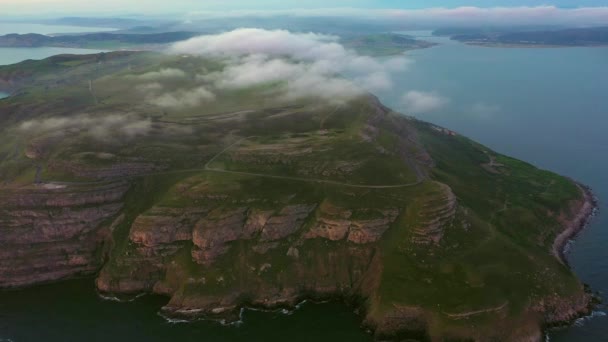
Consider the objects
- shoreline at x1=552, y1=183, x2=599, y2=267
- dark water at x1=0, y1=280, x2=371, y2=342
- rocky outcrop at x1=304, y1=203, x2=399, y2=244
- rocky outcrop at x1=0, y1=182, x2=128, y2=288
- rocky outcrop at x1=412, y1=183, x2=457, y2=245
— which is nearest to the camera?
dark water at x1=0, y1=280, x2=371, y2=342

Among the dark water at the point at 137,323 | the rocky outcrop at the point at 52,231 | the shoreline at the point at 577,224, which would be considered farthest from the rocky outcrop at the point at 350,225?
the rocky outcrop at the point at 52,231

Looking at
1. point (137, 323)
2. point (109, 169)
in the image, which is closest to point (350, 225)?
point (137, 323)

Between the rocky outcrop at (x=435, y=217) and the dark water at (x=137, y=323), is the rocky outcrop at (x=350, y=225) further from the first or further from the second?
the dark water at (x=137, y=323)

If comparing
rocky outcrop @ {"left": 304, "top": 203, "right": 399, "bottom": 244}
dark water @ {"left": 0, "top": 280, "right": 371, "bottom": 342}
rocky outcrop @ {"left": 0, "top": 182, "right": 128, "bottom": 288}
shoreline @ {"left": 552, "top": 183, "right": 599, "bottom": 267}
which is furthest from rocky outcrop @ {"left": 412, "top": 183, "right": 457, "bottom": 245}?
rocky outcrop @ {"left": 0, "top": 182, "right": 128, "bottom": 288}

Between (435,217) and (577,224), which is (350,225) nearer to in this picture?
(435,217)

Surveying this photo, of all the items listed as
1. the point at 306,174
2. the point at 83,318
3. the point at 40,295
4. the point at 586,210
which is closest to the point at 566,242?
the point at 586,210

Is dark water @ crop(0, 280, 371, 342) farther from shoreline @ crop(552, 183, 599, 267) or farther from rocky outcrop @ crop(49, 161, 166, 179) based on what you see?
shoreline @ crop(552, 183, 599, 267)
